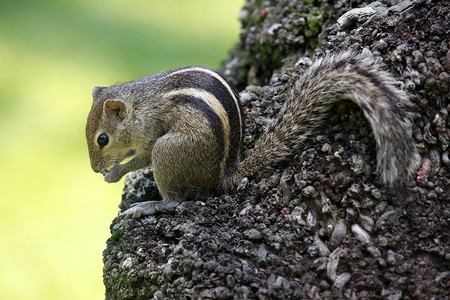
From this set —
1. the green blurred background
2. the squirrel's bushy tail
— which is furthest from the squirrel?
the green blurred background

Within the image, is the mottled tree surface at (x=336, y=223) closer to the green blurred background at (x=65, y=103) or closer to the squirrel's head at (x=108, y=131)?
the squirrel's head at (x=108, y=131)

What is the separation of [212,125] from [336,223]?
849 mm

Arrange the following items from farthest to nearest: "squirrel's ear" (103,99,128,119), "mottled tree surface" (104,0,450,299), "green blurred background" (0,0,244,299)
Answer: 1. "green blurred background" (0,0,244,299)
2. "squirrel's ear" (103,99,128,119)
3. "mottled tree surface" (104,0,450,299)

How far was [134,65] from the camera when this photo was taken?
6.59m

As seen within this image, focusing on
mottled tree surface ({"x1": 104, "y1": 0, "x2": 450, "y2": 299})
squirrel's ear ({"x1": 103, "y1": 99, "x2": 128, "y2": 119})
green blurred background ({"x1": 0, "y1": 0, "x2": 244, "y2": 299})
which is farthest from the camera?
green blurred background ({"x1": 0, "y1": 0, "x2": 244, "y2": 299})

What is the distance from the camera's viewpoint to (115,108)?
297cm

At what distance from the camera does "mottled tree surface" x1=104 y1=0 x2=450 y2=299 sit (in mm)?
2025

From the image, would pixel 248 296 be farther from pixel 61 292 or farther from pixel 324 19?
pixel 61 292

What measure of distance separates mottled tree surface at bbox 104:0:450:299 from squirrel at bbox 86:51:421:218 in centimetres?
8

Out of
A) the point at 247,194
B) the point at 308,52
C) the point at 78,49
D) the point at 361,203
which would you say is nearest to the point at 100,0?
the point at 78,49

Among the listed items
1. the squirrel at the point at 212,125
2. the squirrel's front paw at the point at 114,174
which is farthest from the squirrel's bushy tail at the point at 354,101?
the squirrel's front paw at the point at 114,174

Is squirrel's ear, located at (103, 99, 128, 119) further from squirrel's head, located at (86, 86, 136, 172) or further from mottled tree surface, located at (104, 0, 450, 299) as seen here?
mottled tree surface, located at (104, 0, 450, 299)

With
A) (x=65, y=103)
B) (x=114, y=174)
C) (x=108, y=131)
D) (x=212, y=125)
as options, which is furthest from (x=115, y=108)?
(x=65, y=103)

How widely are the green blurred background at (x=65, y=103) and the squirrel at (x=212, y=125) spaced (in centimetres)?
48
